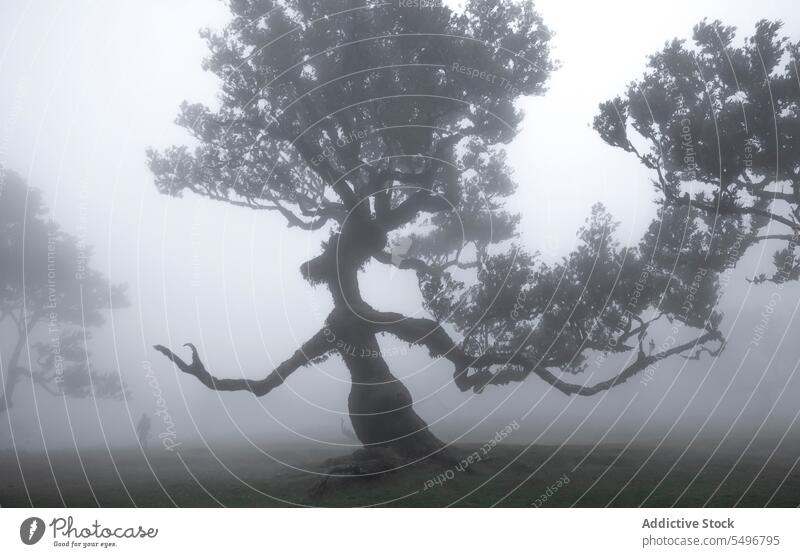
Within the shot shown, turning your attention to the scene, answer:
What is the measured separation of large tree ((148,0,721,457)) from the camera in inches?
247

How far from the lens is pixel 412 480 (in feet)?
19.1

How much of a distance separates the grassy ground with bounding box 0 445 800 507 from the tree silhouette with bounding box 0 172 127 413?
2.86 ft

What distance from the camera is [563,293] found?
634cm

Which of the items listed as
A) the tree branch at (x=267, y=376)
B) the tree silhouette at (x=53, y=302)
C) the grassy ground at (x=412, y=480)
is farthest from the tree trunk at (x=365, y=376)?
the tree silhouette at (x=53, y=302)

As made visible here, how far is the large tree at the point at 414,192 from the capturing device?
20.5 ft

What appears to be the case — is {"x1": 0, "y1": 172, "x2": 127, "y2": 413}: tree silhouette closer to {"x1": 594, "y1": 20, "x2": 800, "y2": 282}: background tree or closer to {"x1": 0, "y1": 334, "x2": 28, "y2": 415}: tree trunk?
{"x1": 0, "y1": 334, "x2": 28, "y2": 415}: tree trunk
